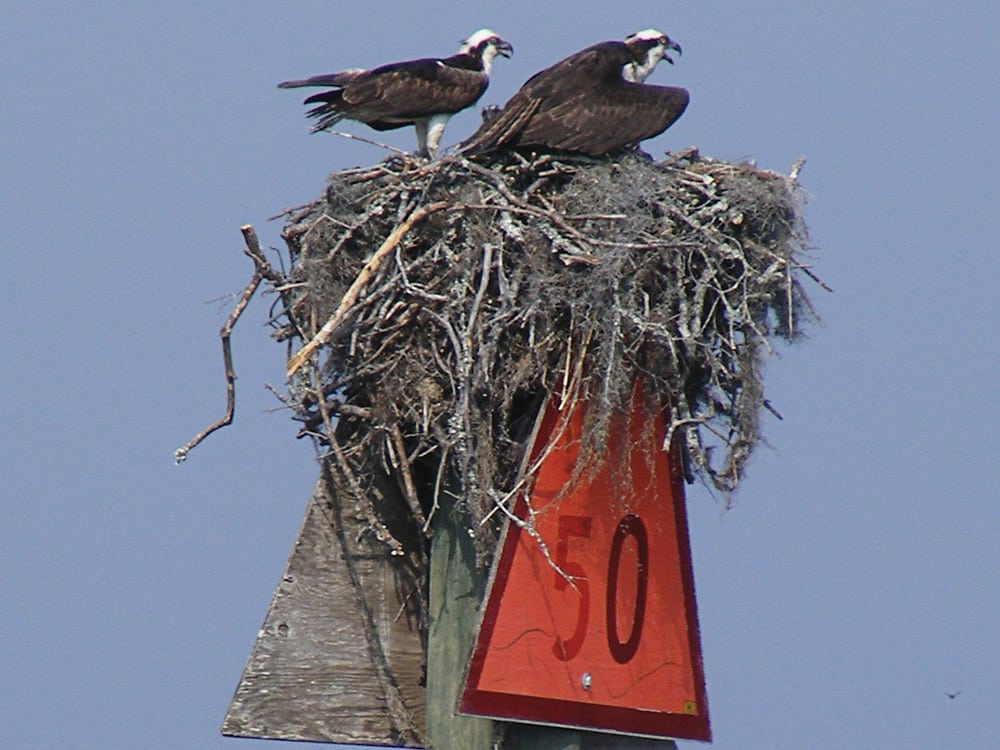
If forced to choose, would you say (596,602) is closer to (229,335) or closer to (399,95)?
(229,335)

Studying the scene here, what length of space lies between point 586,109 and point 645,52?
102cm

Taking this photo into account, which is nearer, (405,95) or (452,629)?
(452,629)

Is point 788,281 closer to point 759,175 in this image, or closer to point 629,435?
point 759,175

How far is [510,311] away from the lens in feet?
15.2

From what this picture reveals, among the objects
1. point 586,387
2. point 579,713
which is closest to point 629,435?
point 586,387

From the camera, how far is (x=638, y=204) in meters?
5.31

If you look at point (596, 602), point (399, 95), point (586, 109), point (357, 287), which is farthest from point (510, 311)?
point (399, 95)

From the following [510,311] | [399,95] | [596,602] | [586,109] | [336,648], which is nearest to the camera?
[596,602]

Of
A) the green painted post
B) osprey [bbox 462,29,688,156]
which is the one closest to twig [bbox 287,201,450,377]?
the green painted post

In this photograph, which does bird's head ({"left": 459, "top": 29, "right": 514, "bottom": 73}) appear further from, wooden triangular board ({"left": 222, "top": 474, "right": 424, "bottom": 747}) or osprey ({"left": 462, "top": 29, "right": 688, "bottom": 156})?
wooden triangular board ({"left": 222, "top": 474, "right": 424, "bottom": 747})

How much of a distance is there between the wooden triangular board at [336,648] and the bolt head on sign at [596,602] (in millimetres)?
626

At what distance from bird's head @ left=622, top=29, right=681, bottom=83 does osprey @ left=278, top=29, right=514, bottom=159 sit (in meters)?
0.67

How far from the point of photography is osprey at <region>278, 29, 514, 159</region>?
21.8ft

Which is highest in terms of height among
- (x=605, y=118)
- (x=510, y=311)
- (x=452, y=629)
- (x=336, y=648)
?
(x=605, y=118)
